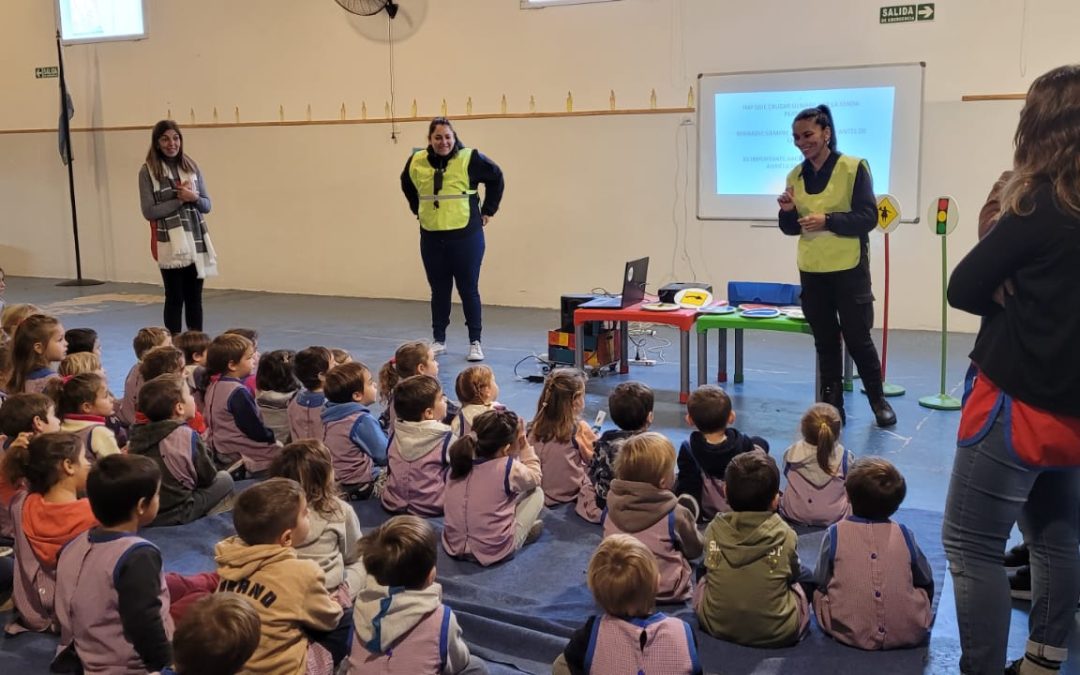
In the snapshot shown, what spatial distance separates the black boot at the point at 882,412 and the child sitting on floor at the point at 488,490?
2.10 metres

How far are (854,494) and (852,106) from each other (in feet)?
17.2

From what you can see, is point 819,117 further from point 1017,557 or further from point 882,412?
point 1017,557

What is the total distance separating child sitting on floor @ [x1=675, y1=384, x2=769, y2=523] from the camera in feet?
10.8

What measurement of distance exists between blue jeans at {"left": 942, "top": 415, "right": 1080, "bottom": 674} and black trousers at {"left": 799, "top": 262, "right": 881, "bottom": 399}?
2.56m

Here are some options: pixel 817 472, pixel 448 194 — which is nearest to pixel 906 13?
pixel 448 194

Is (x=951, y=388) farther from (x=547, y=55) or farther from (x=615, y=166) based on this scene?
(x=547, y=55)

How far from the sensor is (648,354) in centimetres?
663

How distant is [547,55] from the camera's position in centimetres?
827

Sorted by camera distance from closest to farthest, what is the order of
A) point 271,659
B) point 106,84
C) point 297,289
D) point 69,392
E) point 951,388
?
point 271,659 → point 69,392 → point 951,388 → point 297,289 → point 106,84

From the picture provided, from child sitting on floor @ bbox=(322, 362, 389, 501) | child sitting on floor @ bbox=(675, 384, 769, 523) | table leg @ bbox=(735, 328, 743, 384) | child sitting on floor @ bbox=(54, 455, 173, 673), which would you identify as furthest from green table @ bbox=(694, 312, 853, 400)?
child sitting on floor @ bbox=(54, 455, 173, 673)

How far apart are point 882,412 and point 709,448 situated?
68.5 inches

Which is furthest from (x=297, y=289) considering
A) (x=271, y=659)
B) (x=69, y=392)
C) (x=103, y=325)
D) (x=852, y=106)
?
(x=271, y=659)

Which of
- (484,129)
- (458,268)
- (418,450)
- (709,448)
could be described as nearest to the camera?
(709,448)

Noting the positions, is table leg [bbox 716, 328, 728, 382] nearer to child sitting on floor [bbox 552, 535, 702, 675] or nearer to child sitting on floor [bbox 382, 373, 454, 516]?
child sitting on floor [bbox 382, 373, 454, 516]
